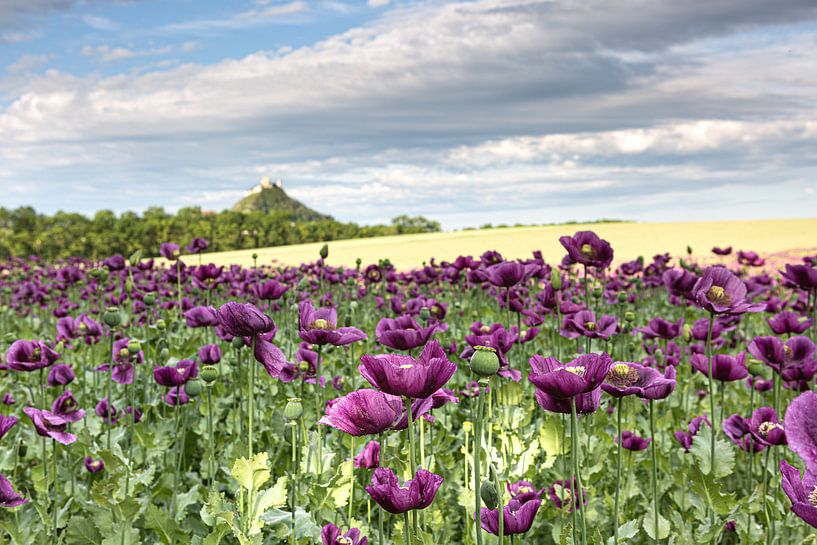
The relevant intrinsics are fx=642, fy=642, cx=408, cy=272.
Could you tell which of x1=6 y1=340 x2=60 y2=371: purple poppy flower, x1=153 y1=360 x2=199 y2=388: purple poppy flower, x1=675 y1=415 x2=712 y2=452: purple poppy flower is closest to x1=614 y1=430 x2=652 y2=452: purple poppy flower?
x1=675 y1=415 x2=712 y2=452: purple poppy flower

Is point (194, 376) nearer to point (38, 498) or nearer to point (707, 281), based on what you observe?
point (38, 498)

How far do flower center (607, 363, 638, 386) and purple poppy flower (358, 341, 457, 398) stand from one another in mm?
859

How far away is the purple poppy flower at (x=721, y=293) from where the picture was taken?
2510mm

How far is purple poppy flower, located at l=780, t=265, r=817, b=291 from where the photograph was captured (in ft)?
13.5

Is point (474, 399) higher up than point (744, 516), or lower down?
higher up

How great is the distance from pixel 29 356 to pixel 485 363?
2.68 m

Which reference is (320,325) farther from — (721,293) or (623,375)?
(721,293)

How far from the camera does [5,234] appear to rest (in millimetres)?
62031

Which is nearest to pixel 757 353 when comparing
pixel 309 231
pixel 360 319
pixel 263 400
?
pixel 263 400

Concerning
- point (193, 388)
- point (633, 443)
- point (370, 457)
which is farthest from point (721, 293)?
point (193, 388)

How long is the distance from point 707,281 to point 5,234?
7186 centimetres

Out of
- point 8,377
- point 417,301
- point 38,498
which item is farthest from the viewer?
point 8,377

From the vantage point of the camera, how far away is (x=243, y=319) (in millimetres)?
2182

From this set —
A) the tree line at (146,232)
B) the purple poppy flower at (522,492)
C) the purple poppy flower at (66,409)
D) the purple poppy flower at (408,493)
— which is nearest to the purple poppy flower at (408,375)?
the purple poppy flower at (408,493)
